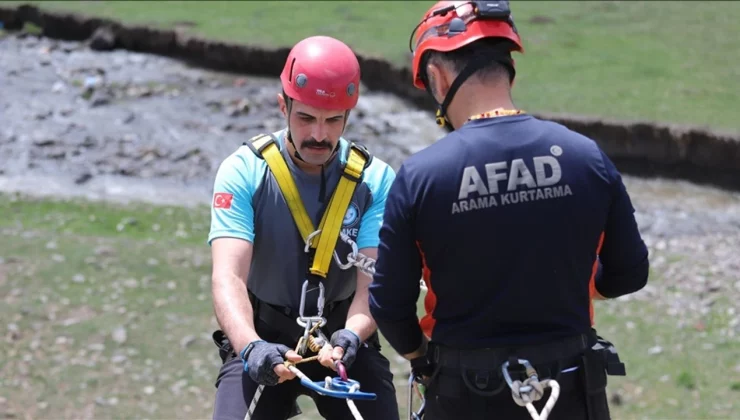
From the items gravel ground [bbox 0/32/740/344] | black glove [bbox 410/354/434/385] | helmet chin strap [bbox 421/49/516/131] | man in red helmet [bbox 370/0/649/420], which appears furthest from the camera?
gravel ground [bbox 0/32/740/344]

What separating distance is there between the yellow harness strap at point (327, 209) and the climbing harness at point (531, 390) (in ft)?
4.20

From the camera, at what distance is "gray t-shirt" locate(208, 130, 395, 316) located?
184 inches

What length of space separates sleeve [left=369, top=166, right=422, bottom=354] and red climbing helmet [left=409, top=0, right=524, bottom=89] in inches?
19.5

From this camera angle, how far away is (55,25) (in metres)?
25.6

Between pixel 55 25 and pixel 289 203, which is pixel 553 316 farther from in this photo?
pixel 55 25

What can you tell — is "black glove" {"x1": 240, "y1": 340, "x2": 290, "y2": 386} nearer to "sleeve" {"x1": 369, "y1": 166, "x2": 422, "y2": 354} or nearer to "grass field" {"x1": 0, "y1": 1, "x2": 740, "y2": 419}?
"sleeve" {"x1": 369, "y1": 166, "x2": 422, "y2": 354}

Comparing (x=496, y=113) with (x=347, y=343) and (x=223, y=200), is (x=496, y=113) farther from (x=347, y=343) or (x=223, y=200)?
(x=223, y=200)

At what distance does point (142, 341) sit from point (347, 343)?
20.0ft

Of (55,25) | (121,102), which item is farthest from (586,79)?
(55,25)

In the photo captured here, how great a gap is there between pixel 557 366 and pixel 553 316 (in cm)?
19

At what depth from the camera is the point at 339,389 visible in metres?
4.36

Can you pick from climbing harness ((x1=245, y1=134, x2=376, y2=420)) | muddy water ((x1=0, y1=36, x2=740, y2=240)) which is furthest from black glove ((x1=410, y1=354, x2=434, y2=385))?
muddy water ((x1=0, y1=36, x2=740, y2=240))

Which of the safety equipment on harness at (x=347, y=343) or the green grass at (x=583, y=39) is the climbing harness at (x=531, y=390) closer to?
the safety equipment on harness at (x=347, y=343)

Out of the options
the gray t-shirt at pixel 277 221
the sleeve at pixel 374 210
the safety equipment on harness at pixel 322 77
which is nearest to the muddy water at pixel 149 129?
the sleeve at pixel 374 210
